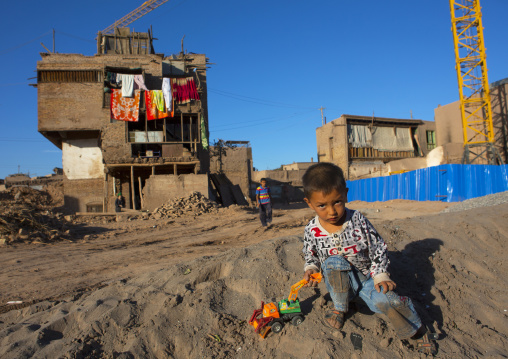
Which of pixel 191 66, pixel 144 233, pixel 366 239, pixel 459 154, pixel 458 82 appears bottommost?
pixel 144 233

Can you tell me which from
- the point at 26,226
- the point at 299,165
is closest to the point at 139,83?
the point at 26,226

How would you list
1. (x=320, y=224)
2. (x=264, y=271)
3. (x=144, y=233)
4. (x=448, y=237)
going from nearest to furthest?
(x=320, y=224) < (x=264, y=271) < (x=448, y=237) < (x=144, y=233)

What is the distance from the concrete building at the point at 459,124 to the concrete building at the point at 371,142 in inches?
83.7

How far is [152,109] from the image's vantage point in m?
19.1

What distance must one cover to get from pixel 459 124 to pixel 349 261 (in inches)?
1177

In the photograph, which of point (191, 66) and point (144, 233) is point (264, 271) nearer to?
point (144, 233)

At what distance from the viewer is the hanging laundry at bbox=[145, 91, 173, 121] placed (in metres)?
19.1

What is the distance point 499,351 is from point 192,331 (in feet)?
6.88

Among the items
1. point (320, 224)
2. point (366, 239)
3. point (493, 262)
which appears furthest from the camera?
point (493, 262)

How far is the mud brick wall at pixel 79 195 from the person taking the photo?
69.5 ft

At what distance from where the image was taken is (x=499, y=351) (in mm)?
2113

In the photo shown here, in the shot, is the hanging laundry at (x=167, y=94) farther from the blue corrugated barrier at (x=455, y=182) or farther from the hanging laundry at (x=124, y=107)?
the blue corrugated barrier at (x=455, y=182)

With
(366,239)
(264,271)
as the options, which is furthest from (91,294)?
(366,239)

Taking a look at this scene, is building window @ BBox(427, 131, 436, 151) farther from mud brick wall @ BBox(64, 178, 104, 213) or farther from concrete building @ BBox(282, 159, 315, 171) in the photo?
mud brick wall @ BBox(64, 178, 104, 213)
